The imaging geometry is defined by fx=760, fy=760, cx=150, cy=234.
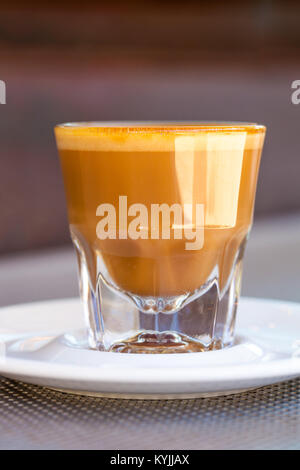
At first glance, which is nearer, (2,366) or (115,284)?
(2,366)

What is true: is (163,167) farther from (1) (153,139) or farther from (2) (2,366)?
(2) (2,366)

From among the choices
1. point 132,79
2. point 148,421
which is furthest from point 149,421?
point 132,79

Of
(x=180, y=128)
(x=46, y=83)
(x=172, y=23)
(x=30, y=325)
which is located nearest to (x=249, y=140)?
(x=180, y=128)

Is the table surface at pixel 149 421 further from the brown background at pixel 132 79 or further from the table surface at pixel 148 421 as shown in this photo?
the brown background at pixel 132 79
